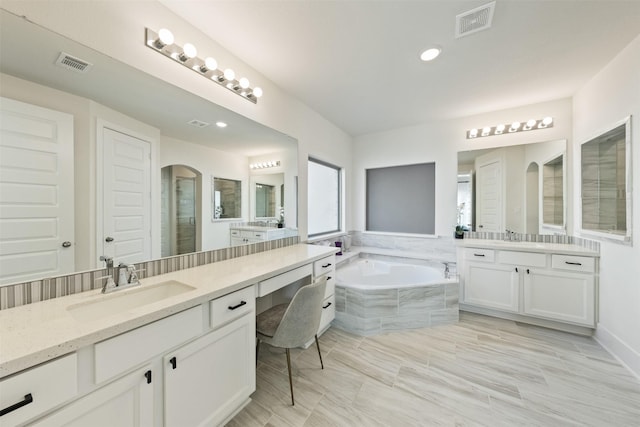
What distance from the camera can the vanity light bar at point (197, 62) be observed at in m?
1.40

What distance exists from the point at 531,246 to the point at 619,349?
1006 millimetres

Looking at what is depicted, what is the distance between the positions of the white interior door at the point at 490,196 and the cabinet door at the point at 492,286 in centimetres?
61

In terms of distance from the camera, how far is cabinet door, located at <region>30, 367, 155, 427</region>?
783 millimetres

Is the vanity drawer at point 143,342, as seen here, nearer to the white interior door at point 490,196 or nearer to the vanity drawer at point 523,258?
the vanity drawer at point 523,258

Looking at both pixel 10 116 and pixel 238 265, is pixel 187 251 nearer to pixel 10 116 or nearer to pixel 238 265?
pixel 238 265

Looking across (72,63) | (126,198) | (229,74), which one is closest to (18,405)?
(126,198)

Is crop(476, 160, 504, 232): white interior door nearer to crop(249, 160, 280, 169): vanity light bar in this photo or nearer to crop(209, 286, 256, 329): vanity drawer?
crop(249, 160, 280, 169): vanity light bar

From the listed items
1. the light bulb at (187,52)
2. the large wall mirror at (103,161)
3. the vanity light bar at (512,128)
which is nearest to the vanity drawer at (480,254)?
the vanity light bar at (512,128)

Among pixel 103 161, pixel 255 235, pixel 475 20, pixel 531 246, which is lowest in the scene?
pixel 531 246

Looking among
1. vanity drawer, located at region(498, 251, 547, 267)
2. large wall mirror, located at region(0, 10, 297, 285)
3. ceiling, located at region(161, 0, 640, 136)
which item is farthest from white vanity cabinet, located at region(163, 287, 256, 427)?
vanity drawer, located at region(498, 251, 547, 267)

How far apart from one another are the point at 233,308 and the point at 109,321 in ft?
1.81

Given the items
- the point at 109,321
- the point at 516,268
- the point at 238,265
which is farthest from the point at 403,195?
the point at 109,321

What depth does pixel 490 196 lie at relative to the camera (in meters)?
3.02

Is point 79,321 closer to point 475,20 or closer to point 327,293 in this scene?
point 327,293
